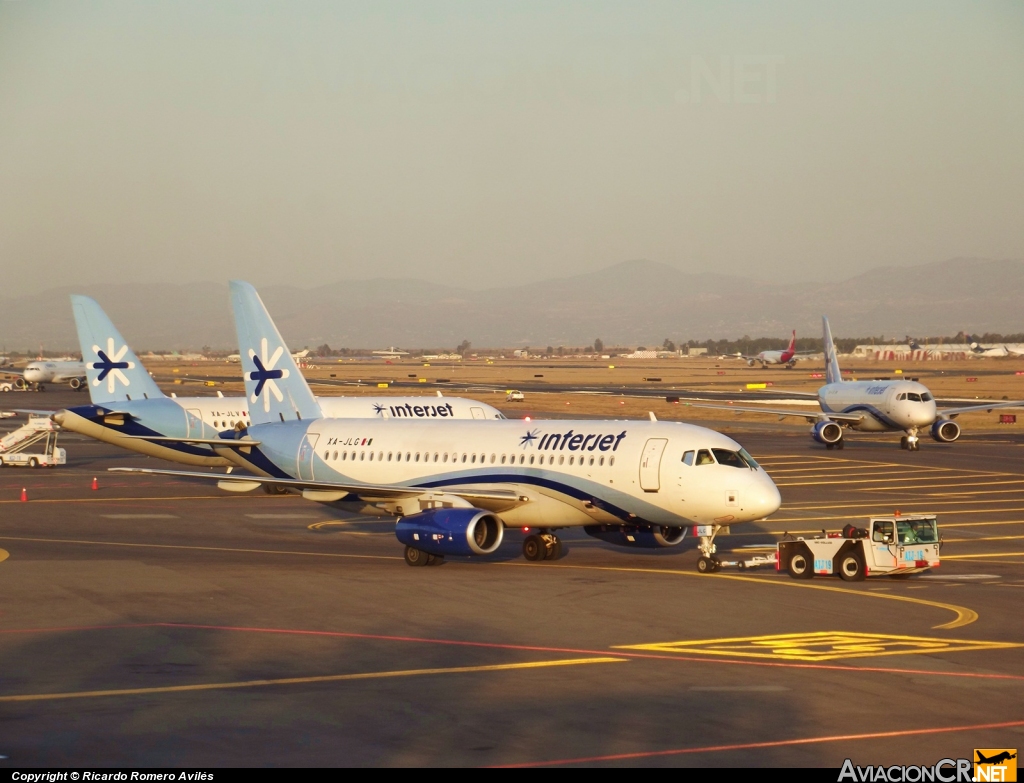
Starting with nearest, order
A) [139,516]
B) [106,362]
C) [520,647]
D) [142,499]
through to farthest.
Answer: [520,647] → [139,516] → [142,499] → [106,362]

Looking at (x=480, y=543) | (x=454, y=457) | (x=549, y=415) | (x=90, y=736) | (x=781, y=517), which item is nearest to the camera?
(x=90, y=736)

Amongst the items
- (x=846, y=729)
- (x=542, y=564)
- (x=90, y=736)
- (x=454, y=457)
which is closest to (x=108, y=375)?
(x=454, y=457)

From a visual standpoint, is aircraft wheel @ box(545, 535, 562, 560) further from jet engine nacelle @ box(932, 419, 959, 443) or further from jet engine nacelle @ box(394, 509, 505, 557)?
jet engine nacelle @ box(932, 419, 959, 443)

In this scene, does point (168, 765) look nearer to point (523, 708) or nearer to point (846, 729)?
point (523, 708)

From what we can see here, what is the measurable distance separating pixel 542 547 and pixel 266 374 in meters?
14.7

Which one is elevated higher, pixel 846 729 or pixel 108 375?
pixel 108 375

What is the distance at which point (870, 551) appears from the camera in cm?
3478

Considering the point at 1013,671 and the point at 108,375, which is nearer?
the point at 1013,671

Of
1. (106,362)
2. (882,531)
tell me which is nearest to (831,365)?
(106,362)

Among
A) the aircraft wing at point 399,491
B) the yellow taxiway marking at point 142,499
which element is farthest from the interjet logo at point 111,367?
the aircraft wing at point 399,491

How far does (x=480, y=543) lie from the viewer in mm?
36594

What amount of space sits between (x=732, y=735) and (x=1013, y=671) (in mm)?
7661

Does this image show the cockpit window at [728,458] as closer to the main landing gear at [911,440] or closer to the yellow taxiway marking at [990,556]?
the yellow taxiway marking at [990,556]

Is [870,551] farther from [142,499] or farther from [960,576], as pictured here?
[142,499]
